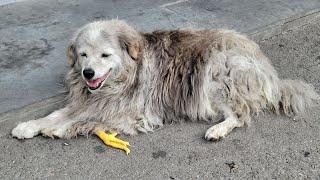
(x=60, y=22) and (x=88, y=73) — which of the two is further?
(x=60, y=22)

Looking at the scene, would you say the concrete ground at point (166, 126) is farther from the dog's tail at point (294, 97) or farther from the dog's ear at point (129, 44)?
the dog's ear at point (129, 44)

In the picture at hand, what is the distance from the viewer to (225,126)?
4.31 metres

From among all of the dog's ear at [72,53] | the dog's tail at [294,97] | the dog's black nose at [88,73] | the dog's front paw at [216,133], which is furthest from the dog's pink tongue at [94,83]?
the dog's tail at [294,97]

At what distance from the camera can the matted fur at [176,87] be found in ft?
14.3

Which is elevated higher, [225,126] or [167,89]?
[167,89]

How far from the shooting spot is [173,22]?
611 cm

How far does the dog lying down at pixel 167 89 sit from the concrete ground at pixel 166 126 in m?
0.12

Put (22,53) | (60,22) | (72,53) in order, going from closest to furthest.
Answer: (72,53) < (22,53) < (60,22)

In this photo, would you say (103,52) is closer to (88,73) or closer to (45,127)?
(88,73)

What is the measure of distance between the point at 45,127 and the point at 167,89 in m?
1.13

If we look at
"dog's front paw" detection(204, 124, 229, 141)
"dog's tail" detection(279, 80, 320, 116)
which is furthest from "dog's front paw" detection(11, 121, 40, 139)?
"dog's tail" detection(279, 80, 320, 116)

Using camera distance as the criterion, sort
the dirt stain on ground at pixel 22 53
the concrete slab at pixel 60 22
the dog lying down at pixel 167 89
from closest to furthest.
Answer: the dog lying down at pixel 167 89, the concrete slab at pixel 60 22, the dirt stain on ground at pixel 22 53

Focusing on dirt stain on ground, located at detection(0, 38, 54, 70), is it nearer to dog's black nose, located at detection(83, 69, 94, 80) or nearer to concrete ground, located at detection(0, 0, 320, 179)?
concrete ground, located at detection(0, 0, 320, 179)

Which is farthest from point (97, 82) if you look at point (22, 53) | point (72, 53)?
point (22, 53)
